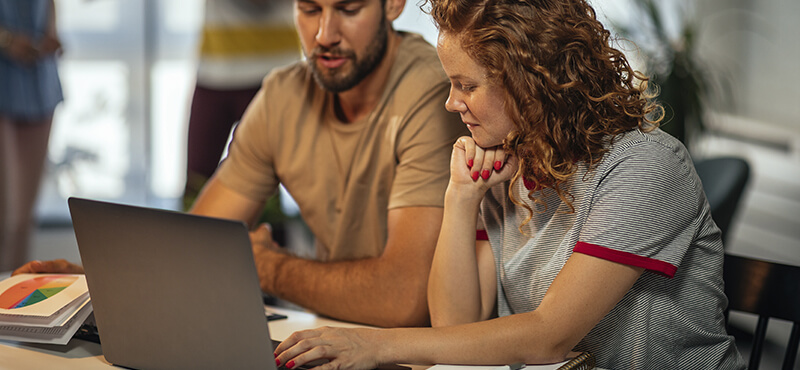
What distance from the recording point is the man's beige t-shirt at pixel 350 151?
1423 mm

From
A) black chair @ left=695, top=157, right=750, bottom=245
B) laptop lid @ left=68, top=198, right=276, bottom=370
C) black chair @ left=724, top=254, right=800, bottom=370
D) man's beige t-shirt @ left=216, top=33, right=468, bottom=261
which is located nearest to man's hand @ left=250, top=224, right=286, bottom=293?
man's beige t-shirt @ left=216, top=33, right=468, bottom=261

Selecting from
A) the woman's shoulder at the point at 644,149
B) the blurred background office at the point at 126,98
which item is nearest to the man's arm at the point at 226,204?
the woman's shoulder at the point at 644,149

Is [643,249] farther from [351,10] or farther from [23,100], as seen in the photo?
[23,100]

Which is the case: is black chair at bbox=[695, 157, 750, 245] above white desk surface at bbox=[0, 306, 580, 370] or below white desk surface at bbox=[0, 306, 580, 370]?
below

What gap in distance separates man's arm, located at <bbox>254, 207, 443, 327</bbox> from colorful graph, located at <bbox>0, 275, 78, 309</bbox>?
0.44m

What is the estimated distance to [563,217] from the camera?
111cm

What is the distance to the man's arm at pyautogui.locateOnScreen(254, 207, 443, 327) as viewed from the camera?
1.34m

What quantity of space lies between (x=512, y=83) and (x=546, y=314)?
32 centimetres

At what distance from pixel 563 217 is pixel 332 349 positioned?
39cm

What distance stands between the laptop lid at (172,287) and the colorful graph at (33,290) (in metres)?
0.17

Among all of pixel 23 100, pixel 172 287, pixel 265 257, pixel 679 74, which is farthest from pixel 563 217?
pixel 23 100

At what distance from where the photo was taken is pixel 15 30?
2.70 m

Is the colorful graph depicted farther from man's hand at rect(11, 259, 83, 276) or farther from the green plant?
the green plant

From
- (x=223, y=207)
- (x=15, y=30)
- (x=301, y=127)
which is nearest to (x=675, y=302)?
(x=301, y=127)
